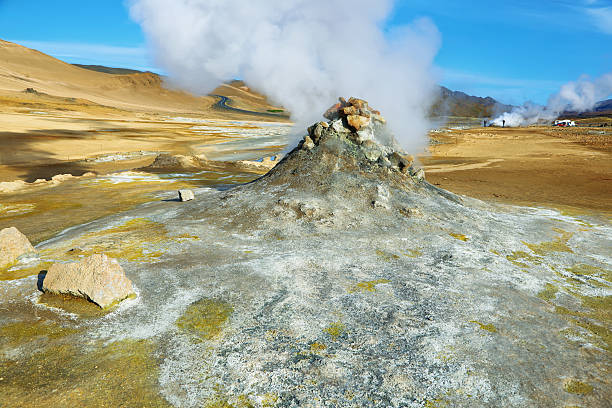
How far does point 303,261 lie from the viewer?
8.44 meters

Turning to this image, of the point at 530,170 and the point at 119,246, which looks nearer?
the point at 119,246

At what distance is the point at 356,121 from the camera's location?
13609mm

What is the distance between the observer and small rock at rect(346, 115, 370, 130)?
44.7 ft

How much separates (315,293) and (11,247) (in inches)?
277

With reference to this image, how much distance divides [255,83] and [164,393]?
16.1 m

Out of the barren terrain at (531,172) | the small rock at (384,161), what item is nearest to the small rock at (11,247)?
the small rock at (384,161)

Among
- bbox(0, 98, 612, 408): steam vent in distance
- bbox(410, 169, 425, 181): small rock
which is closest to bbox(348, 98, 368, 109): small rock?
bbox(0, 98, 612, 408): steam vent in distance

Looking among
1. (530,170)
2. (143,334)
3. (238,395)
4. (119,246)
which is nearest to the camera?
(238,395)

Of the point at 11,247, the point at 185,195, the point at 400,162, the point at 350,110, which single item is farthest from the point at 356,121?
the point at 11,247

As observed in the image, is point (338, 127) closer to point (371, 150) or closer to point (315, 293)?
point (371, 150)

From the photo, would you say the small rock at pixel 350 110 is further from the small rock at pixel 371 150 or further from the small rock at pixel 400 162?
the small rock at pixel 400 162

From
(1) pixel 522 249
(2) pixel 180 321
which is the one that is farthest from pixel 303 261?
(1) pixel 522 249

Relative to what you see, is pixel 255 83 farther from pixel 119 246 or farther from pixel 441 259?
pixel 441 259

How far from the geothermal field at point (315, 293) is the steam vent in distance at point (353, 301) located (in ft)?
0.11
